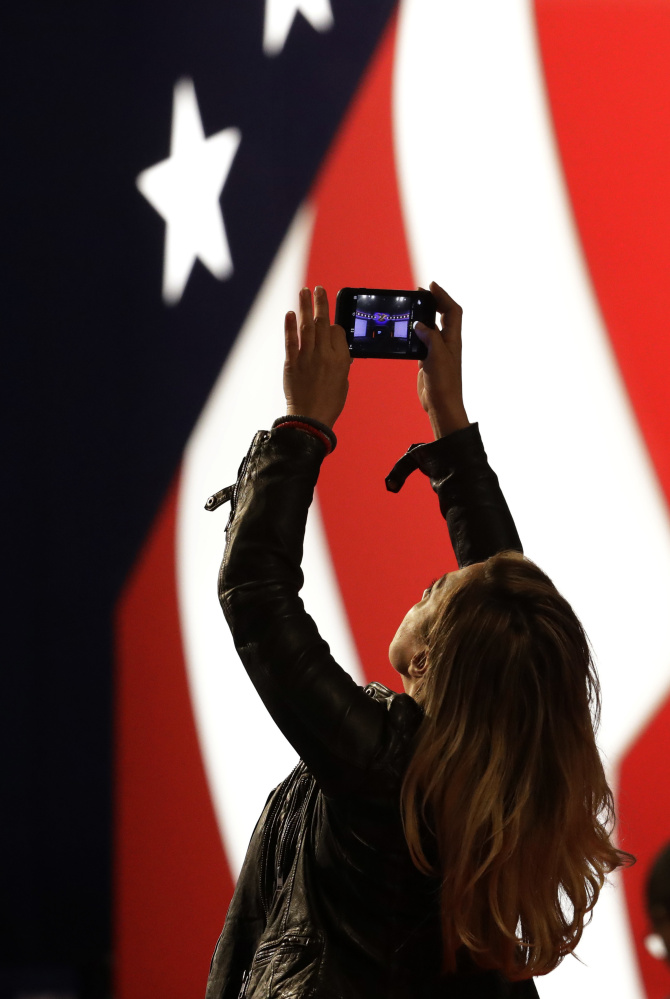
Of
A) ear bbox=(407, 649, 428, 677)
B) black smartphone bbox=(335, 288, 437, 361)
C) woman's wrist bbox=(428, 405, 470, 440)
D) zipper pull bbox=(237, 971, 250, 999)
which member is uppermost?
black smartphone bbox=(335, 288, 437, 361)

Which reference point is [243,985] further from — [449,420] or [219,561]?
[219,561]

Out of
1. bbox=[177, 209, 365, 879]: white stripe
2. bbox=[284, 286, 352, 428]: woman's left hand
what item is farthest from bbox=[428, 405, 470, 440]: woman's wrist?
bbox=[177, 209, 365, 879]: white stripe

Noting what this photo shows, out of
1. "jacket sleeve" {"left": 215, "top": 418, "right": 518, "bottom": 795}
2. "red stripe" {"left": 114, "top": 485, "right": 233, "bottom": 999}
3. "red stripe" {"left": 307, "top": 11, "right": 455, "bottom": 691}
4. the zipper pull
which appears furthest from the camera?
"red stripe" {"left": 114, "top": 485, "right": 233, "bottom": 999}

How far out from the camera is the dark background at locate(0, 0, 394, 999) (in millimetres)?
2375

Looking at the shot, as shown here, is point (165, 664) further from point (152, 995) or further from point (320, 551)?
point (152, 995)

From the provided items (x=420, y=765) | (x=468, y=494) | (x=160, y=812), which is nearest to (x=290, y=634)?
(x=420, y=765)

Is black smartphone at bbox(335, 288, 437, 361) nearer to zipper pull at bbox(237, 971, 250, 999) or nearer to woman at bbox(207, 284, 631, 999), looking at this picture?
woman at bbox(207, 284, 631, 999)

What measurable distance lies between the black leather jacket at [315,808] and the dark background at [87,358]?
4.80 feet

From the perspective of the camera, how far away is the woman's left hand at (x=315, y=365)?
3.16 ft

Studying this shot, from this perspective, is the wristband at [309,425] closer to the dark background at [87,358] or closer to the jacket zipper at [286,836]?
the jacket zipper at [286,836]

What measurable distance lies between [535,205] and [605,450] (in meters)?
0.54

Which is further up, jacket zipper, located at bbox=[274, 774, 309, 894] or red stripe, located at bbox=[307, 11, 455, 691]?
red stripe, located at bbox=[307, 11, 455, 691]

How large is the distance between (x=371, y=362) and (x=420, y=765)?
143 cm

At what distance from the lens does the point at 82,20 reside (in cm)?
255
